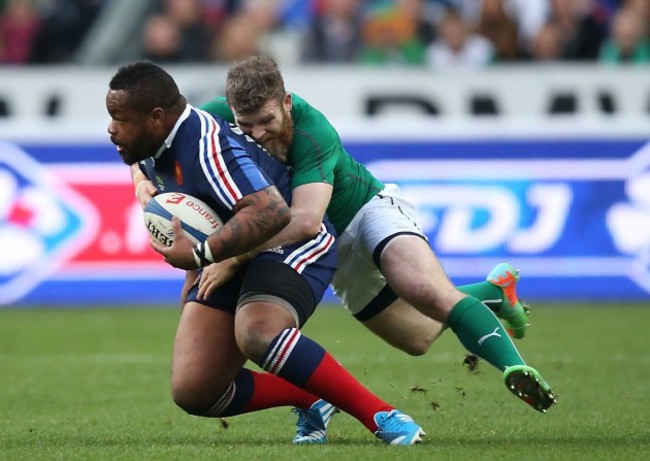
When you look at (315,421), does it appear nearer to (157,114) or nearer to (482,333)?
(482,333)

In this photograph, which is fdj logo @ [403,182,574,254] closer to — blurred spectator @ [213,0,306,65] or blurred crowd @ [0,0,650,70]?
blurred crowd @ [0,0,650,70]

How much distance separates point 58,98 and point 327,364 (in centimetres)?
924

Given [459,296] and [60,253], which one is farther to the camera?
[60,253]

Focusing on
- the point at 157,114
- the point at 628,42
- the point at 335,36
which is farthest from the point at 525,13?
the point at 157,114

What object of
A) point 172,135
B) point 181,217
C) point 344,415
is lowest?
point 344,415

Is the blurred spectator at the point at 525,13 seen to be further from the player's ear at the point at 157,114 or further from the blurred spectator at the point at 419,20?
the player's ear at the point at 157,114

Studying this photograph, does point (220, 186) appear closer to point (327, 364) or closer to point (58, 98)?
point (327, 364)

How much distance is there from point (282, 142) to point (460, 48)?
27.6ft

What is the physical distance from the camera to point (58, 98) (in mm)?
14586

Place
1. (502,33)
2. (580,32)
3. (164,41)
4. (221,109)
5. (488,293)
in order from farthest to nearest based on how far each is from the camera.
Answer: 1. (580,32)
2. (164,41)
3. (502,33)
4. (488,293)
5. (221,109)

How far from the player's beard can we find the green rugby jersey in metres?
0.02

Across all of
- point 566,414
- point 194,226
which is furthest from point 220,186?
point 566,414

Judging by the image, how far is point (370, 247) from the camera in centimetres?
652

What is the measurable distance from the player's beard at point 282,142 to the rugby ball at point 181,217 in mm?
569
